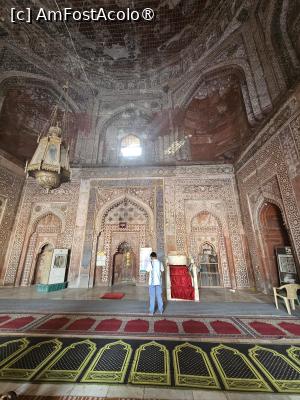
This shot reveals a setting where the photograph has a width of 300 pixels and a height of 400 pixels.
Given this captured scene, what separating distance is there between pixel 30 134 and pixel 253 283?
11.3m

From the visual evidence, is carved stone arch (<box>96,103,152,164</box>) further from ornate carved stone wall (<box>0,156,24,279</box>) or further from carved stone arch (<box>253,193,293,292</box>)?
carved stone arch (<box>253,193,293,292</box>)

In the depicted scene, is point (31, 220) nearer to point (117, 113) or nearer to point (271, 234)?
point (117, 113)

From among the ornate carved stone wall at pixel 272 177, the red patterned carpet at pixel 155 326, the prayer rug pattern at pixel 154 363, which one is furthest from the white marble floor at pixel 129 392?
the ornate carved stone wall at pixel 272 177

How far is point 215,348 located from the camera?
233 cm

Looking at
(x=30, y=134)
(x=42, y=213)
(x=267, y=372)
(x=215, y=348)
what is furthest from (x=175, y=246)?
(x=30, y=134)

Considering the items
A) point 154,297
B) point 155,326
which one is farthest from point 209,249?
point 155,326

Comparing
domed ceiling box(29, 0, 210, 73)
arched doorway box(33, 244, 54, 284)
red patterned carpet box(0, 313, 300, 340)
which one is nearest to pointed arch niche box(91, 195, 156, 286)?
arched doorway box(33, 244, 54, 284)

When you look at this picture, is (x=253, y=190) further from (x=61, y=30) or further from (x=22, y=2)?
(x=22, y=2)

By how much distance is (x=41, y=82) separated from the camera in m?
8.01

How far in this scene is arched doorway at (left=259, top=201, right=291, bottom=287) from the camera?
5.76m

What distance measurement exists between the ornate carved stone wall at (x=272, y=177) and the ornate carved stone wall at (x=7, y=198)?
30.1ft

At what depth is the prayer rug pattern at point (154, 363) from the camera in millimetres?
1758

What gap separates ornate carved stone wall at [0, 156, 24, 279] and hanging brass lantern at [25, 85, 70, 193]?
114 inches

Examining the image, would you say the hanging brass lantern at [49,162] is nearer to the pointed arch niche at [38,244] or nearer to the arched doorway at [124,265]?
the pointed arch niche at [38,244]
